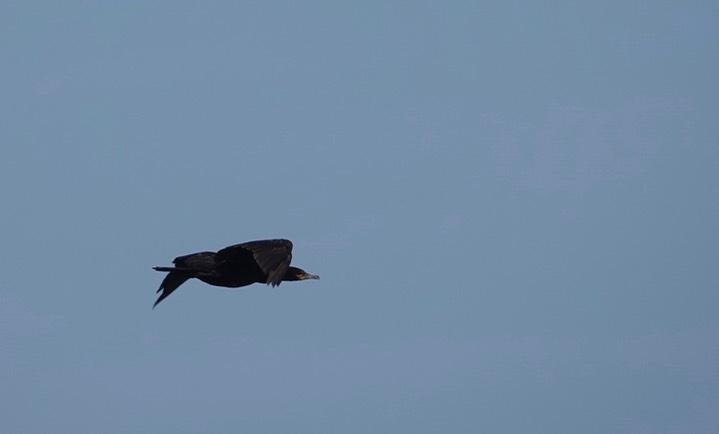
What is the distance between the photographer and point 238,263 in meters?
42.7

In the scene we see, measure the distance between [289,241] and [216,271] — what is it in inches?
88.7

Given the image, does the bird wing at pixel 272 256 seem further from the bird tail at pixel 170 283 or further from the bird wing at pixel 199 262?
the bird tail at pixel 170 283

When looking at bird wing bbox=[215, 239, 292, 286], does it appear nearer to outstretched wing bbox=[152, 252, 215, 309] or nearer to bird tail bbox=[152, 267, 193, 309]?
outstretched wing bbox=[152, 252, 215, 309]

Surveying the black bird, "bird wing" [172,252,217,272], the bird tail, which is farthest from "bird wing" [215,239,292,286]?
the bird tail

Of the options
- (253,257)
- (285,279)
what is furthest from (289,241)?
(285,279)

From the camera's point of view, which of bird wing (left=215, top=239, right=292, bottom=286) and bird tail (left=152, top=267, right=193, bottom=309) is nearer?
bird wing (left=215, top=239, right=292, bottom=286)

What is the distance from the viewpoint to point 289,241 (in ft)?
136

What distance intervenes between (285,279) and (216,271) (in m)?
2.75

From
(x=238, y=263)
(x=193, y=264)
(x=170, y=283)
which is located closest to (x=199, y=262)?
(x=193, y=264)

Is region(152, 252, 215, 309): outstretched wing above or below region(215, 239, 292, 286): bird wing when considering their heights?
above

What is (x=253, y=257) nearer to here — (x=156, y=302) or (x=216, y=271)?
(x=216, y=271)

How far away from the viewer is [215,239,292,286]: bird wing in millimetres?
40750

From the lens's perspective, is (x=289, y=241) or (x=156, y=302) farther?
(x=156, y=302)

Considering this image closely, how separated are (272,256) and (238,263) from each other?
78.0 inches
